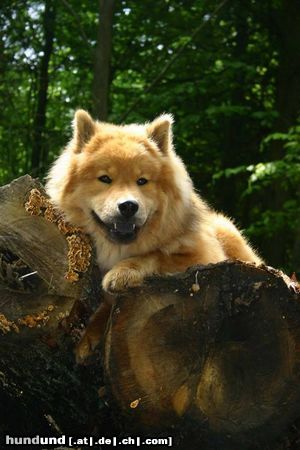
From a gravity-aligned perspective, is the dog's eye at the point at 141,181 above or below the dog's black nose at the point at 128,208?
above

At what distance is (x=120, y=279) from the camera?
3955mm

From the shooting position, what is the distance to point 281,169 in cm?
906

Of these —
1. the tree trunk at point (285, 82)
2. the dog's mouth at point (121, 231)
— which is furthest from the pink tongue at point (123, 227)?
the tree trunk at point (285, 82)

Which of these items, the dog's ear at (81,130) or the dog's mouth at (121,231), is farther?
the dog's ear at (81,130)

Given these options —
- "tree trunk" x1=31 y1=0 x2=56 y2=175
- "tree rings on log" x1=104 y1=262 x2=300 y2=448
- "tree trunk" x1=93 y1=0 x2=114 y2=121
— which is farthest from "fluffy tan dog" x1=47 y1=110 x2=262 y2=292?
"tree trunk" x1=31 y1=0 x2=56 y2=175

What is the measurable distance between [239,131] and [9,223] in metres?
10.4

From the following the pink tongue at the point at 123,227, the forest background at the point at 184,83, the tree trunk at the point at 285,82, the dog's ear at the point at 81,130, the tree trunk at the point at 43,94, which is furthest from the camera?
the tree trunk at the point at 285,82

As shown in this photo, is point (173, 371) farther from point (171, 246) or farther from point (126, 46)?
point (126, 46)

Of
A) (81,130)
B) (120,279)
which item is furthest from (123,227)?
(81,130)

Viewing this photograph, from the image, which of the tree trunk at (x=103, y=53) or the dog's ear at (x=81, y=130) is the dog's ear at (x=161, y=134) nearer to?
the dog's ear at (x=81, y=130)

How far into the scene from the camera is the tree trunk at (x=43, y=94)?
38.5 ft

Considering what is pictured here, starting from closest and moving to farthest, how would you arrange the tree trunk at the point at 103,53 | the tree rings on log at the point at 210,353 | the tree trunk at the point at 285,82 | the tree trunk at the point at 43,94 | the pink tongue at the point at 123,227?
the tree rings on log at the point at 210,353 → the pink tongue at the point at 123,227 → the tree trunk at the point at 103,53 → the tree trunk at the point at 43,94 → the tree trunk at the point at 285,82

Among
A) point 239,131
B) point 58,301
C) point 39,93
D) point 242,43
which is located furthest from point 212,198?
point 58,301

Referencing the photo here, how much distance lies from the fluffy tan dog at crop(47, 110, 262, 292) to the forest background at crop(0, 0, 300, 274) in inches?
242
